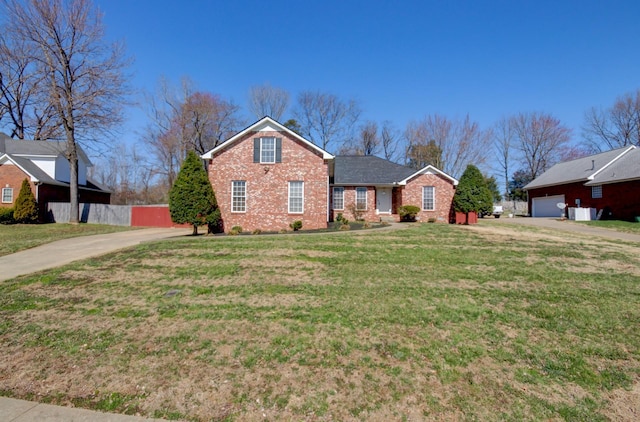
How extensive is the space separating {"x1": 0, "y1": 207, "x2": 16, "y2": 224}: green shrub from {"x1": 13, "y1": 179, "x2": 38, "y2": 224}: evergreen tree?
9.8 inches

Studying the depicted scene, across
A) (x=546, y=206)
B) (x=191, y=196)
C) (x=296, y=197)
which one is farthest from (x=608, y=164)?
(x=191, y=196)

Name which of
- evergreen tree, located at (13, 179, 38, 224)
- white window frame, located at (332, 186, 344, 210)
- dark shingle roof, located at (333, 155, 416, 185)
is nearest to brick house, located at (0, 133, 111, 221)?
evergreen tree, located at (13, 179, 38, 224)

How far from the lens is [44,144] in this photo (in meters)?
27.8

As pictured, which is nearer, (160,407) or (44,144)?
(160,407)

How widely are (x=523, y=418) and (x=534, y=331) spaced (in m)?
2.04

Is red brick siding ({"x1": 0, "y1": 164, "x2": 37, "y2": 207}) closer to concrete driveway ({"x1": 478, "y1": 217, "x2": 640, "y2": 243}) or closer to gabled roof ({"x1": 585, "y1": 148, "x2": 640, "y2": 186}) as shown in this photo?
concrete driveway ({"x1": 478, "y1": 217, "x2": 640, "y2": 243})

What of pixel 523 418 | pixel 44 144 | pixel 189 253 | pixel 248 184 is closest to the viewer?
pixel 523 418

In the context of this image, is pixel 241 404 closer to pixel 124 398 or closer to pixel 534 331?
pixel 124 398

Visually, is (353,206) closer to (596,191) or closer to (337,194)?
(337,194)

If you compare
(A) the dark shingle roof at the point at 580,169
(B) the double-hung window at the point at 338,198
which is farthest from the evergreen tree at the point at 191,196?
(A) the dark shingle roof at the point at 580,169

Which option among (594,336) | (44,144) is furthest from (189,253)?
(44,144)

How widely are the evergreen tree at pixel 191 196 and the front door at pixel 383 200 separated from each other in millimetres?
12487

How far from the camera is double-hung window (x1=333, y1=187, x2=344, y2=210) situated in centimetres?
2270

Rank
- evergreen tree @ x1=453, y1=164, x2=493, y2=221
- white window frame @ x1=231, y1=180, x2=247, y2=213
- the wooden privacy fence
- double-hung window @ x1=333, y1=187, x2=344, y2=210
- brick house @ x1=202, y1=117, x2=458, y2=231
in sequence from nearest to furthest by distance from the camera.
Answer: brick house @ x1=202, y1=117, x2=458, y2=231, white window frame @ x1=231, y1=180, x2=247, y2=213, evergreen tree @ x1=453, y1=164, x2=493, y2=221, double-hung window @ x1=333, y1=187, x2=344, y2=210, the wooden privacy fence
